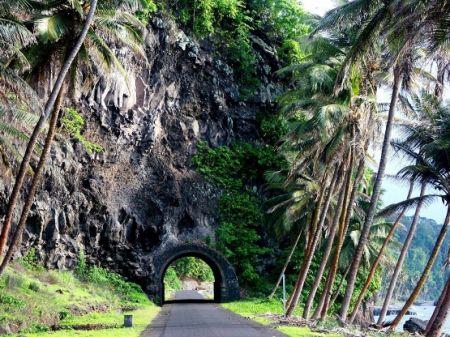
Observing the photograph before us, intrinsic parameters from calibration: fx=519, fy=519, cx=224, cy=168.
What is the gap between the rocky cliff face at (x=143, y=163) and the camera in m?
28.6

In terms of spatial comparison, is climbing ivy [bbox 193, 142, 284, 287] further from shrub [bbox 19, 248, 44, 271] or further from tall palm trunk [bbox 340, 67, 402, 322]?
tall palm trunk [bbox 340, 67, 402, 322]

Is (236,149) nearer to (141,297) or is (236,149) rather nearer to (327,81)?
(141,297)

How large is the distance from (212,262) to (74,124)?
12.6 m

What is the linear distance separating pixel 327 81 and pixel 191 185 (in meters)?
15.0

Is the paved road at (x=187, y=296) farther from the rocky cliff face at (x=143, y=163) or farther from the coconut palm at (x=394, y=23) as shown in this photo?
the coconut palm at (x=394, y=23)

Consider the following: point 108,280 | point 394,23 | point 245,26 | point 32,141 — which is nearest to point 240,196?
point 108,280

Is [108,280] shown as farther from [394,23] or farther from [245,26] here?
[245,26]

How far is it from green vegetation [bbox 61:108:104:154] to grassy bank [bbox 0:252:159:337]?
722 cm

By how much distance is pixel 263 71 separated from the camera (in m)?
40.7

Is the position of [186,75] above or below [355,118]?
above

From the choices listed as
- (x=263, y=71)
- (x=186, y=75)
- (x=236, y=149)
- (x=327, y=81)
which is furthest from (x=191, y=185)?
(x=327, y=81)

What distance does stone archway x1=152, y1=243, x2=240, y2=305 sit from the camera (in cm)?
3222

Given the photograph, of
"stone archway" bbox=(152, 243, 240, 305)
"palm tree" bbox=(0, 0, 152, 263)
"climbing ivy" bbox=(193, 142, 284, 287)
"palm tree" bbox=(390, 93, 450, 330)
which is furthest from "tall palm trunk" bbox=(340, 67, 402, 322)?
"climbing ivy" bbox=(193, 142, 284, 287)

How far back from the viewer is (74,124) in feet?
98.4
